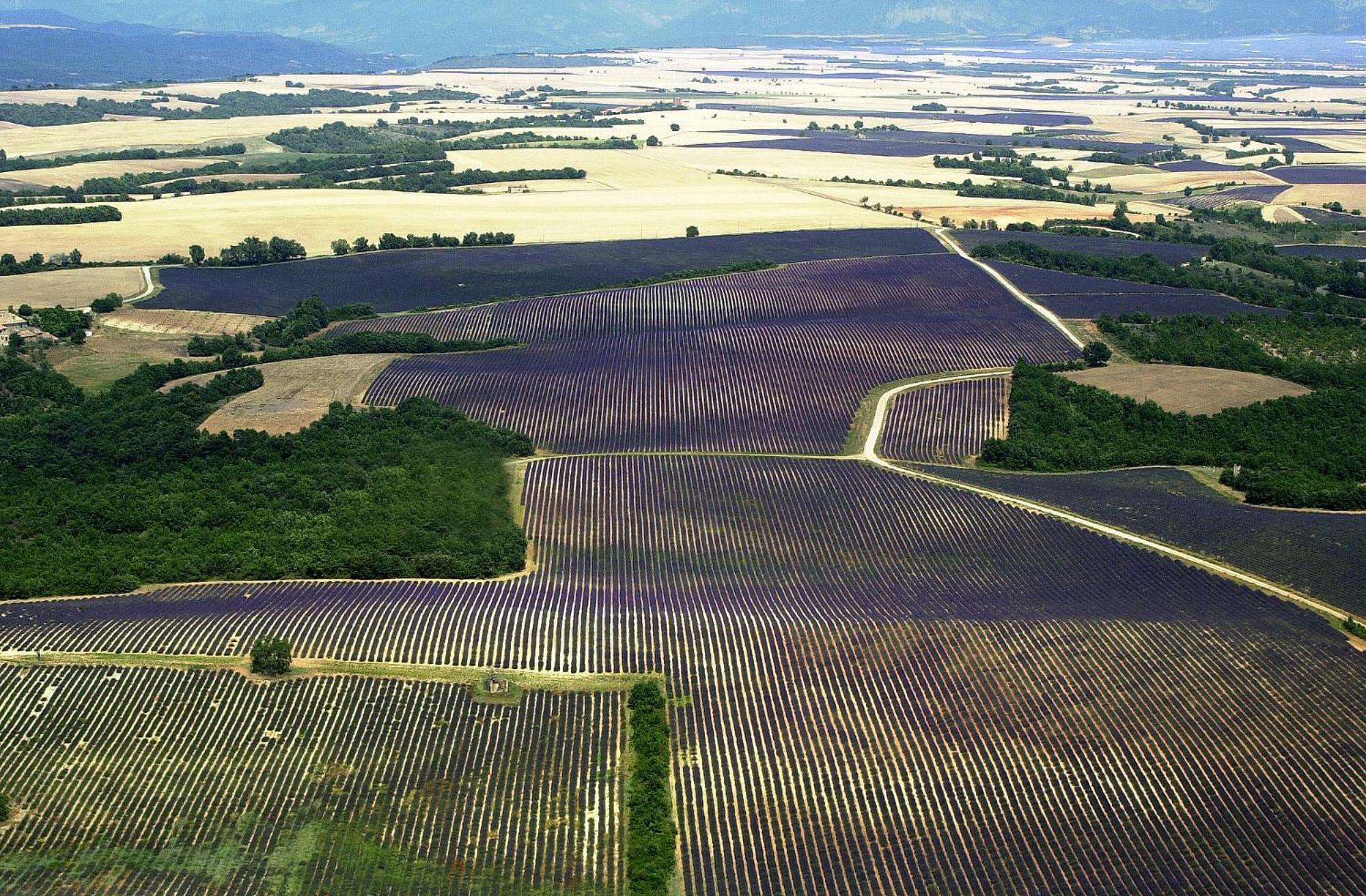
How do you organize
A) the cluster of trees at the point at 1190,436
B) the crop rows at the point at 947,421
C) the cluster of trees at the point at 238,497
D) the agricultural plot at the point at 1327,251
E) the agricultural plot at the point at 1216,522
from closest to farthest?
1. the cluster of trees at the point at 238,497
2. the agricultural plot at the point at 1216,522
3. the cluster of trees at the point at 1190,436
4. the crop rows at the point at 947,421
5. the agricultural plot at the point at 1327,251

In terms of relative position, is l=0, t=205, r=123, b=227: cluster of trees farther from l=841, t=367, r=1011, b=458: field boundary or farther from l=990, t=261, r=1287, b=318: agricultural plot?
l=990, t=261, r=1287, b=318: agricultural plot

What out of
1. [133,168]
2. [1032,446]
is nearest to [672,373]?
[1032,446]

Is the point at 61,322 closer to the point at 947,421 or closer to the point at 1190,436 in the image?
the point at 947,421

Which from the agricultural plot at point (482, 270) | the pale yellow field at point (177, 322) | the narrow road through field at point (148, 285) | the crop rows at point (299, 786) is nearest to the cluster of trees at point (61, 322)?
the pale yellow field at point (177, 322)

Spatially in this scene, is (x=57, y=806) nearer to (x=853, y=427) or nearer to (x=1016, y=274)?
(x=853, y=427)

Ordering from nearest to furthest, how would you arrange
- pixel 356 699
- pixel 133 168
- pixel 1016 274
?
pixel 356 699, pixel 1016 274, pixel 133 168

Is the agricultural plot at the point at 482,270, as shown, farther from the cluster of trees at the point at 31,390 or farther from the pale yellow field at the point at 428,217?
the cluster of trees at the point at 31,390
